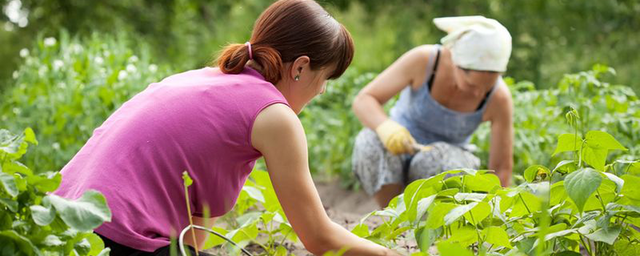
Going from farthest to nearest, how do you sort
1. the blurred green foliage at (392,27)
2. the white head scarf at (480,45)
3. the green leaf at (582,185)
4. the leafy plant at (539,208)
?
the blurred green foliage at (392,27), the white head scarf at (480,45), the leafy plant at (539,208), the green leaf at (582,185)

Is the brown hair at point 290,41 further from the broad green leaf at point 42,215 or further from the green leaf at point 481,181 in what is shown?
the broad green leaf at point 42,215

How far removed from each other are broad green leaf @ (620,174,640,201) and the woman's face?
161cm

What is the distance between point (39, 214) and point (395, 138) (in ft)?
7.34

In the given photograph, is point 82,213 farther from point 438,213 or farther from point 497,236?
point 497,236

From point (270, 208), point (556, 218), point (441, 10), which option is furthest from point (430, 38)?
point (556, 218)

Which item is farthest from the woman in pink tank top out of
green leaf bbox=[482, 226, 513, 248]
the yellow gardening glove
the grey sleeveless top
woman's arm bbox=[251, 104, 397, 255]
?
the grey sleeveless top

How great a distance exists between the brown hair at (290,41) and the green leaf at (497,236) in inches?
21.1

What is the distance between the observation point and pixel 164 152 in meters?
1.83

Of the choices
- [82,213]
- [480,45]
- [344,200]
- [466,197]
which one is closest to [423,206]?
[466,197]

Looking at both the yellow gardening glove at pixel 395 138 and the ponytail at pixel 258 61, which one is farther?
the yellow gardening glove at pixel 395 138

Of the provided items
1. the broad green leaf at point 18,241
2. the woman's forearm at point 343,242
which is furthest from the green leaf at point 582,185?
the broad green leaf at point 18,241

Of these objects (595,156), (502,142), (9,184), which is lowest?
(502,142)

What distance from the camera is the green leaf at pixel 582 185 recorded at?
1566mm

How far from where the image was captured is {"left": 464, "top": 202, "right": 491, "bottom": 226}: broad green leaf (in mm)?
1739
